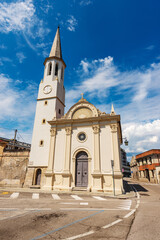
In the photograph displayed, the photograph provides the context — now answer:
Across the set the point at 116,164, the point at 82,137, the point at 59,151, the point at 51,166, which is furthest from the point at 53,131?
the point at 116,164

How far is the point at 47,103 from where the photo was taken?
77.7 ft

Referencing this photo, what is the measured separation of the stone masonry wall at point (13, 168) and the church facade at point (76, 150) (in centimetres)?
133

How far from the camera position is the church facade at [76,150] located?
16.6m

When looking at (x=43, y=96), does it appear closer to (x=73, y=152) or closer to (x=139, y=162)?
(x=73, y=152)

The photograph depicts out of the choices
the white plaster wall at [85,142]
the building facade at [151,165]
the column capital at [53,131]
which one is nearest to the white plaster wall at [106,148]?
the white plaster wall at [85,142]

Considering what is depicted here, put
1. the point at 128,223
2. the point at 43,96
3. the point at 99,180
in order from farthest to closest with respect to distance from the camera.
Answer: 1. the point at 43,96
2. the point at 99,180
3. the point at 128,223

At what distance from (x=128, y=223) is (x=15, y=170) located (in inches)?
779

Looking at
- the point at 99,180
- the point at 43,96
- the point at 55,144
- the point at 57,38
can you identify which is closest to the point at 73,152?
the point at 55,144

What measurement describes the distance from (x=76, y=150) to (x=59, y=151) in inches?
91.8

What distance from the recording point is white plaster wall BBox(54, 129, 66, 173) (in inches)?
720

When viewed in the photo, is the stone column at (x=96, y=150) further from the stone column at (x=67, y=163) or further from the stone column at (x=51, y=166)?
the stone column at (x=51, y=166)

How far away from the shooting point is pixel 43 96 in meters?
24.3

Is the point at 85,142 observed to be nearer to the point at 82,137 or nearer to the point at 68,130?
the point at 82,137

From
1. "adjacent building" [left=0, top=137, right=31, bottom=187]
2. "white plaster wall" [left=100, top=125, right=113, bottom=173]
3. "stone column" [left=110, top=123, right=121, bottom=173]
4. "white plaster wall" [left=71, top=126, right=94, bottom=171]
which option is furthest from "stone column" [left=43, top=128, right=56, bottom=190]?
"stone column" [left=110, top=123, right=121, bottom=173]
